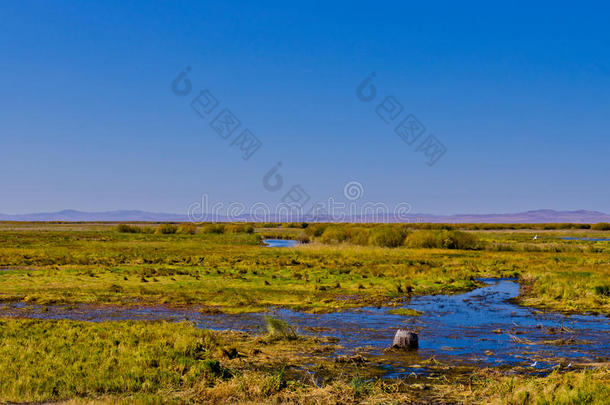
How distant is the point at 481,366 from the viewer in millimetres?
12664

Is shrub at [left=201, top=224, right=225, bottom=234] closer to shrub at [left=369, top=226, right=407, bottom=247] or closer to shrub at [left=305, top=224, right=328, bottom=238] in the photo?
shrub at [left=305, top=224, right=328, bottom=238]

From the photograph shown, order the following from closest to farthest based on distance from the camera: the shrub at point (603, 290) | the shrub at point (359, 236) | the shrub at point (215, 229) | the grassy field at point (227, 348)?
the grassy field at point (227, 348), the shrub at point (603, 290), the shrub at point (359, 236), the shrub at point (215, 229)

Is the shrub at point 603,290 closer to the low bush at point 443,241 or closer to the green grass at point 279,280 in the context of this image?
the green grass at point 279,280

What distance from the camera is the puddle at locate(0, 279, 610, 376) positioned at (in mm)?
13891

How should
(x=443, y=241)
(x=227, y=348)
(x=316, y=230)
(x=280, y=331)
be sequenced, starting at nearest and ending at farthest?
(x=227, y=348), (x=280, y=331), (x=443, y=241), (x=316, y=230)

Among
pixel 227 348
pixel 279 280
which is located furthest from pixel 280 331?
pixel 279 280

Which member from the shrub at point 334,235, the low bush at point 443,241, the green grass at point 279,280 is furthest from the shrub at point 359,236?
the green grass at point 279,280

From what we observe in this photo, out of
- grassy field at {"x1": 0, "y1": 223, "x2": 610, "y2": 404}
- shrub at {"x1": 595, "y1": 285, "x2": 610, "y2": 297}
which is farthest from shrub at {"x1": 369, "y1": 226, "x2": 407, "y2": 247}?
shrub at {"x1": 595, "y1": 285, "x2": 610, "y2": 297}

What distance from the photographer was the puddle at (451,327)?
13891 mm

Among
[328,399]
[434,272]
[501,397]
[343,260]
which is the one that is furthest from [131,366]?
[343,260]

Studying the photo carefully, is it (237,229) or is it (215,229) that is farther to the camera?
(237,229)

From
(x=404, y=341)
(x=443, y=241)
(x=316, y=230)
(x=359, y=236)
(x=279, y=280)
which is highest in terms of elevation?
(x=316, y=230)

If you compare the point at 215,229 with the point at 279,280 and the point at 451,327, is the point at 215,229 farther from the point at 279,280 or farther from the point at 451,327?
the point at 451,327

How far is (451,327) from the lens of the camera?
1805 centimetres
